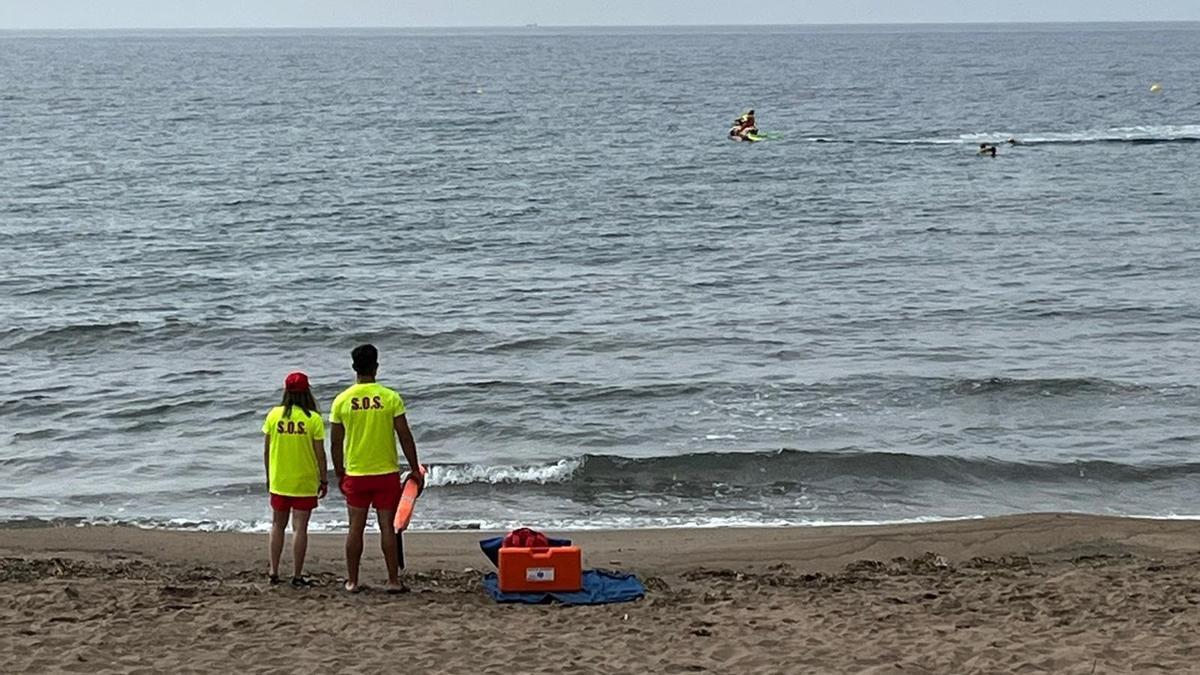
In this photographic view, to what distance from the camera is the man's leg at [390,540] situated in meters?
11.0

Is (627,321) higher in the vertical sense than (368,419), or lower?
lower

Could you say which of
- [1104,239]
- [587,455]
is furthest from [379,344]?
[1104,239]

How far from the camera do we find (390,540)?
11.0 metres

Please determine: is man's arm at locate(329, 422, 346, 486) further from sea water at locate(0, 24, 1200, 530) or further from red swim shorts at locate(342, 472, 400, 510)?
sea water at locate(0, 24, 1200, 530)

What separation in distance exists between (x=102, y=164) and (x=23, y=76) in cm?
7979

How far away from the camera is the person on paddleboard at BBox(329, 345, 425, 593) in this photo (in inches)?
416

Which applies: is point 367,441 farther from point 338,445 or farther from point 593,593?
point 593,593

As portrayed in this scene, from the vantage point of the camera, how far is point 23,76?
123m

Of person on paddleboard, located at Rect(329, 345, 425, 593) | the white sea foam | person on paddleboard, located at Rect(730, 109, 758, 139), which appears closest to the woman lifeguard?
person on paddleboard, located at Rect(329, 345, 425, 593)

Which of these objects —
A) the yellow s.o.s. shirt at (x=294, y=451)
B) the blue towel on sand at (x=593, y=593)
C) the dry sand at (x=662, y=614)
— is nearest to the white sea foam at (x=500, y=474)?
the dry sand at (x=662, y=614)

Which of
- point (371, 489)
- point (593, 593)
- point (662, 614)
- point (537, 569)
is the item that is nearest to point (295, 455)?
point (371, 489)

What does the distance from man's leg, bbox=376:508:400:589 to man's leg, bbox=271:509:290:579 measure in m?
0.67

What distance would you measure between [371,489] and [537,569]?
130 centimetres

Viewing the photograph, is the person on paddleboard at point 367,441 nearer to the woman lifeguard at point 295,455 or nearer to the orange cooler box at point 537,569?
the woman lifeguard at point 295,455
